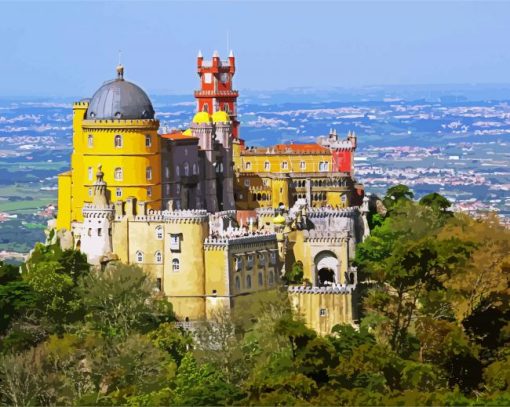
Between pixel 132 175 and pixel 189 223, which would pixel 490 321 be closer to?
pixel 189 223

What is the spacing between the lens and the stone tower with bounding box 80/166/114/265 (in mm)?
99625

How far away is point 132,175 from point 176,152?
5.17 metres

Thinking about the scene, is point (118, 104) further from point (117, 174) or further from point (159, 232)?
point (159, 232)

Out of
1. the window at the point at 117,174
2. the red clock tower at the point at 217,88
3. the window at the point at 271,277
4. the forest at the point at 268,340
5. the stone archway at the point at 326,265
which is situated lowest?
the forest at the point at 268,340

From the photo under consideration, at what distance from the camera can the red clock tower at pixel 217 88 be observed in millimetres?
137375

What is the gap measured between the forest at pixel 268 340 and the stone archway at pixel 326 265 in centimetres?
234

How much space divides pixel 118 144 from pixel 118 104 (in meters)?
2.29

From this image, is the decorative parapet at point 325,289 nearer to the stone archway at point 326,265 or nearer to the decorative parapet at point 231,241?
the decorative parapet at point 231,241

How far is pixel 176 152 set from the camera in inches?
4434

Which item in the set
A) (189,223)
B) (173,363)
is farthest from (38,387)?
(189,223)

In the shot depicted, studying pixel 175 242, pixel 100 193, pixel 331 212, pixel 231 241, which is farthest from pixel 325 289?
pixel 331 212

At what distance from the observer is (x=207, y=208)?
115625mm

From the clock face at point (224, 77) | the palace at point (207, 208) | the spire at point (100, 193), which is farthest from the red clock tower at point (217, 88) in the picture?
the spire at point (100, 193)

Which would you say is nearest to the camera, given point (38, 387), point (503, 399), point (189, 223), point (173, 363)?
point (503, 399)
